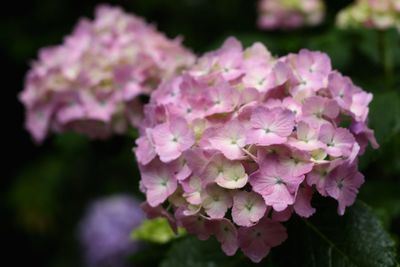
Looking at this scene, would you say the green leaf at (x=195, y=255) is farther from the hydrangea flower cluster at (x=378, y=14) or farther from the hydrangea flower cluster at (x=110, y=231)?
the hydrangea flower cluster at (x=110, y=231)

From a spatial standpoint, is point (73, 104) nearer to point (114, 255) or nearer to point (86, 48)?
point (86, 48)

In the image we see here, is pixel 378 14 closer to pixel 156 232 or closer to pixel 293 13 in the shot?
pixel 293 13

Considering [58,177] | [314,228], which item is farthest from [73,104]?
[58,177]

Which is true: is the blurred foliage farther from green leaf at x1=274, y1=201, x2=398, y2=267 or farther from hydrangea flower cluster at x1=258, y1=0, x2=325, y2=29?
hydrangea flower cluster at x1=258, y1=0, x2=325, y2=29

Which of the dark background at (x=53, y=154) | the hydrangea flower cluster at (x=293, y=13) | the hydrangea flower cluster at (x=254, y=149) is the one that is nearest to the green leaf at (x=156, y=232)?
the hydrangea flower cluster at (x=254, y=149)

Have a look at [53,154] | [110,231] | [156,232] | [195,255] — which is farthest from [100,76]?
[53,154]

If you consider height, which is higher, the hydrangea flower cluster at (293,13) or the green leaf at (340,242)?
the green leaf at (340,242)
